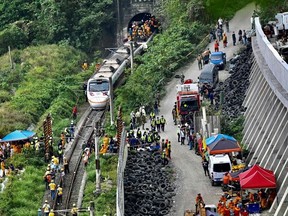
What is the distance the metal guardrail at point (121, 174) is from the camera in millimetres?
41781

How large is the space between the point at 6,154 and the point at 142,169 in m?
8.84

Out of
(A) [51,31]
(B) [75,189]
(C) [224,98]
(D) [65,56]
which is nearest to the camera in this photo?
(B) [75,189]

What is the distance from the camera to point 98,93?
65.9 m

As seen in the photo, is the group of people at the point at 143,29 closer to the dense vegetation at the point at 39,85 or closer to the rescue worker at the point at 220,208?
the dense vegetation at the point at 39,85

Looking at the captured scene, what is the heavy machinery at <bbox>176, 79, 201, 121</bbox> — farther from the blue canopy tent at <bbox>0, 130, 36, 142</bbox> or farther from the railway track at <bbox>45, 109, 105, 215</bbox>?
the blue canopy tent at <bbox>0, 130, 36, 142</bbox>

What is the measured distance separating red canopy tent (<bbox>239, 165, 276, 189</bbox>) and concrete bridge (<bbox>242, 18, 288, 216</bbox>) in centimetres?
41

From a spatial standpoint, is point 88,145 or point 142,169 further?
point 88,145

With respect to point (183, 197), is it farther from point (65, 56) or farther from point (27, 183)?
point (65, 56)

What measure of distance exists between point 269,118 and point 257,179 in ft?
24.3

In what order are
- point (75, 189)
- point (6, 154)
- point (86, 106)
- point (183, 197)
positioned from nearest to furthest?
1. point (183, 197)
2. point (75, 189)
3. point (6, 154)
4. point (86, 106)

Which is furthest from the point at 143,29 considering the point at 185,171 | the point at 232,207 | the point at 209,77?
the point at 232,207

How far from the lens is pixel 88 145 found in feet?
188

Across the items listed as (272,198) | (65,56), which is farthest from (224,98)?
(65,56)

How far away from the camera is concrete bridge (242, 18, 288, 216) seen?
4409cm
